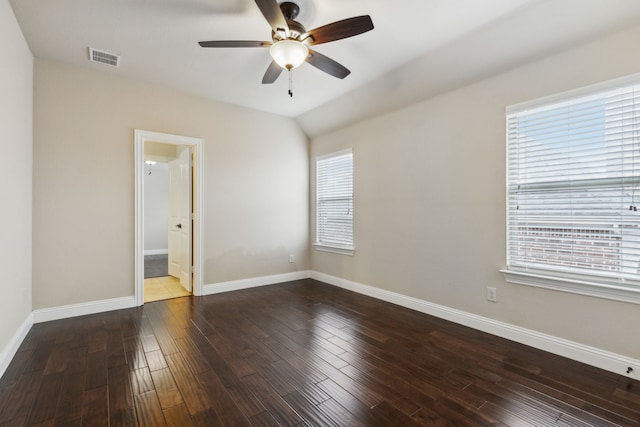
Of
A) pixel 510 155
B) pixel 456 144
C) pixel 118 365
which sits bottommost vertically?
pixel 118 365

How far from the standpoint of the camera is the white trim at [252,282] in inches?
168

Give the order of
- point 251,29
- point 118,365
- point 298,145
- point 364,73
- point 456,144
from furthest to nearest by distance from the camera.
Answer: point 298,145 < point 364,73 < point 456,144 < point 251,29 < point 118,365

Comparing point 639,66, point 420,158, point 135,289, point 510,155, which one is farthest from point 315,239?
point 639,66

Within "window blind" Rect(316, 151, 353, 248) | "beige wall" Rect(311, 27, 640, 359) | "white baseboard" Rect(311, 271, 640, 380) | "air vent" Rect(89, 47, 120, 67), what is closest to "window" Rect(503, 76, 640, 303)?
"beige wall" Rect(311, 27, 640, 359)

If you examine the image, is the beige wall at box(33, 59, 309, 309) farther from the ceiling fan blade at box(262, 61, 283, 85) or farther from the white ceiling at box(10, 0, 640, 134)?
the ceiling fan blade at box(262, 61, 283, 85)

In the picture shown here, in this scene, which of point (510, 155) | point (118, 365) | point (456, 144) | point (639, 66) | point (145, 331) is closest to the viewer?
point (639, 66)

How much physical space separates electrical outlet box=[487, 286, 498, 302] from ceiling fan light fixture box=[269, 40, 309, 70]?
2.72 meters

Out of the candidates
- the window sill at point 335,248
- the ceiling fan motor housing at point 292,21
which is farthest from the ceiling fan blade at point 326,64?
the window sill at point 335,248

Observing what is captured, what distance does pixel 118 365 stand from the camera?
2295mm

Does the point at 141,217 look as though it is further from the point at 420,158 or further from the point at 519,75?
the point at 519,75

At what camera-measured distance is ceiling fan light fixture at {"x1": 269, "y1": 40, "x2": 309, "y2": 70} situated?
7.20 feet

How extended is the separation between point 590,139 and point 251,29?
9.55 feet

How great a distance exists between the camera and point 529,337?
2615 millimetres

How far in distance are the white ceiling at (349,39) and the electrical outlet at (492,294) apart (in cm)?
209
